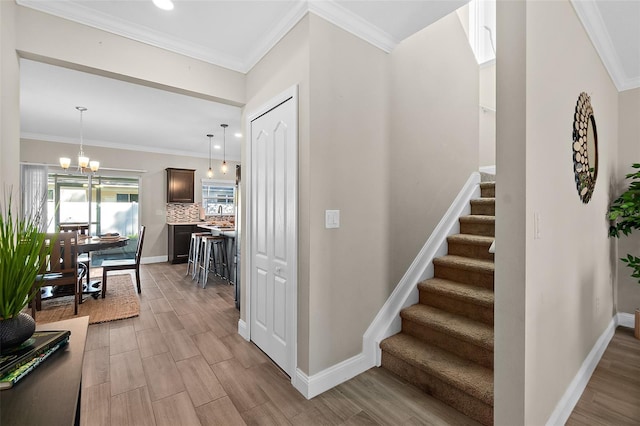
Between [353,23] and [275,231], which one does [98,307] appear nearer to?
[275,231]

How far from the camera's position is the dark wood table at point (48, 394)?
830 millimetres

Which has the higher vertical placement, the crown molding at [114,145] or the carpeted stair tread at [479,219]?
the crown molding at [114,145]

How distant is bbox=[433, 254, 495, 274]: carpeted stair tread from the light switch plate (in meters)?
1.23

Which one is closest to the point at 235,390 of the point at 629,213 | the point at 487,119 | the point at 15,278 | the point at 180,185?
the point at 15,278

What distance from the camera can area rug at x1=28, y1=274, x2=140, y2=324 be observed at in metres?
3.39

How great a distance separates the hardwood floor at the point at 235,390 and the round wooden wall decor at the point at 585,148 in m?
1.41

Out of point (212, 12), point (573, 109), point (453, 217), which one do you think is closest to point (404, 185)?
point (453, 217)

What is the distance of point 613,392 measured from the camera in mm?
2006

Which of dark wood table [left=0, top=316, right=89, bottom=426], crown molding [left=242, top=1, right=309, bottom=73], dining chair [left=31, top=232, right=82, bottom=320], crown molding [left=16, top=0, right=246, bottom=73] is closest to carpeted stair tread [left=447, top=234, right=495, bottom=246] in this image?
crown molding [left=242, top=1, right=309, bottom=73]

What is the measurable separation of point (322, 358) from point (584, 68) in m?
2.89

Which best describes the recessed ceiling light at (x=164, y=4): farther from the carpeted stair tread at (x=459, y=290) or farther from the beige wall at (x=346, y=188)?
the carpeted stair tread at (x=459, y=290)

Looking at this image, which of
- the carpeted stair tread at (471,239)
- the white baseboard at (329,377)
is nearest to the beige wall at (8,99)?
the white baseboard at (329,377)

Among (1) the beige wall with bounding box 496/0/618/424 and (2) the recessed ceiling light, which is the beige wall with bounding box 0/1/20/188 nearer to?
(2) the recessed ceiling light

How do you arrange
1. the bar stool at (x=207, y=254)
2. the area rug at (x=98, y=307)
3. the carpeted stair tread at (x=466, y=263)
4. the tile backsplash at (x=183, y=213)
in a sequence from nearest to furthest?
the carpeted stair tread at (x=466, y=263) → the area rug at (x=98, y=307) → the bar stool at (x=207, y=254) → the tile backsplash at (x=183, y=213)
